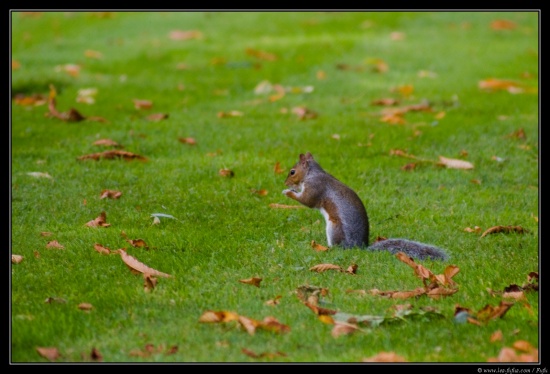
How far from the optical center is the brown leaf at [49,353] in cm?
448

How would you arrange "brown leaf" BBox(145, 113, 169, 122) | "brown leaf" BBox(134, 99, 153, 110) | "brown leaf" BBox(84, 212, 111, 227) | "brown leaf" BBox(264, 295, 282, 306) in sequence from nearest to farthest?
"brown leaf" BBox(264, 295, 282, 306)
"brown leaf" BBox(84, 212, 111, 227)
"brown leaf" BBox(145, 113, 169, 122)
"brown leaf" BBox(134, 99, 153, 110)

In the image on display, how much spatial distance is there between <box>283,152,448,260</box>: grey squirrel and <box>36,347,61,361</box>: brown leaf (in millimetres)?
2603

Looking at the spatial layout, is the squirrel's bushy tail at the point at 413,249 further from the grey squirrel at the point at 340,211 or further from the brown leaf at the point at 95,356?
the brown leaf at the point at 95,356

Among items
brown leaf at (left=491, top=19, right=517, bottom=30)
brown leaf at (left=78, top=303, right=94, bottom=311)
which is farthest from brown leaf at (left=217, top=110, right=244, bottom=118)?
brown leaf at (left=491, top=19, right=517, bottom=30)

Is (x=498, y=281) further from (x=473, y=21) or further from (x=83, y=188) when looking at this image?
(x=473, y=21)

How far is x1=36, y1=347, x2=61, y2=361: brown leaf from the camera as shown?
14.7 ft

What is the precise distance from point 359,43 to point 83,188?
916cm

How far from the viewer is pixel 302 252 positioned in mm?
6383

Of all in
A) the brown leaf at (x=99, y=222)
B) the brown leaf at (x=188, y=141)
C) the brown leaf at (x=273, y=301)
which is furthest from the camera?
the brown leaf at (x=188, y=141)

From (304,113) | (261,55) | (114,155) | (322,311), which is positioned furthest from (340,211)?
(261,55)

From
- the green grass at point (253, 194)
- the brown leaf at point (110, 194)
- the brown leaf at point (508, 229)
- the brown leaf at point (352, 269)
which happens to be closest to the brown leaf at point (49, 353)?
the green grass at point (253, 194)

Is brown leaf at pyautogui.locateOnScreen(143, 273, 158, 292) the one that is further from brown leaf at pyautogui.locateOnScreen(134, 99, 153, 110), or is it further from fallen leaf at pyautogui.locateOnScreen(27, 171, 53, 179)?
brown leaf at pyautogui.locateOnScreen(134, 99, 153, 110)

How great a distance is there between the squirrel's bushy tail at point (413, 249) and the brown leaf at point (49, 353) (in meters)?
2.76
